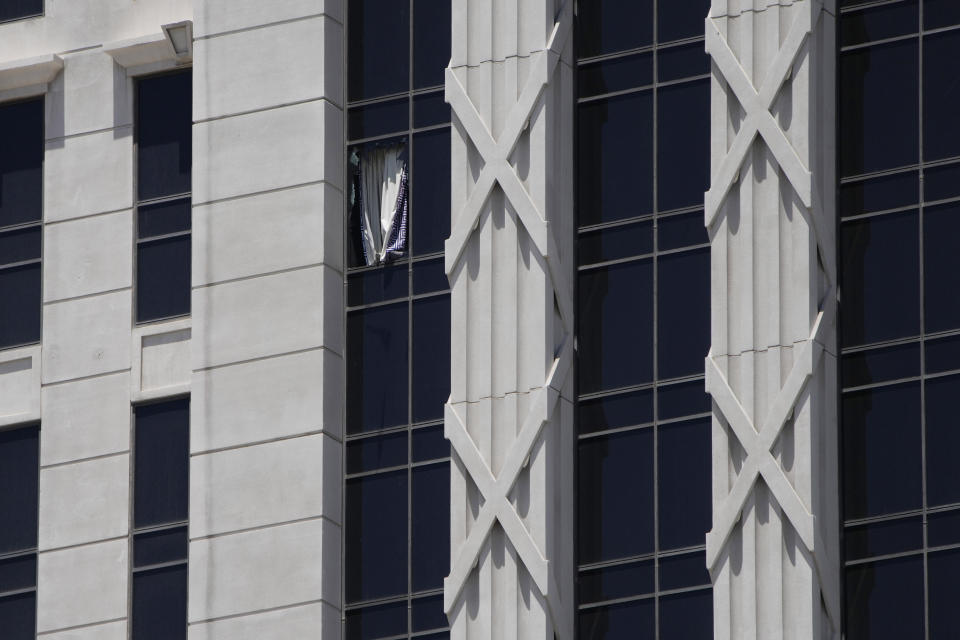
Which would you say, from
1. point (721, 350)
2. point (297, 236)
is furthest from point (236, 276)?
point (721, 350)

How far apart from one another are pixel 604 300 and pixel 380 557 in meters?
5.21

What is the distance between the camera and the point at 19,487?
4916 cm

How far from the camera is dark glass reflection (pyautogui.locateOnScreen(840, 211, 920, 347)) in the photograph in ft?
142

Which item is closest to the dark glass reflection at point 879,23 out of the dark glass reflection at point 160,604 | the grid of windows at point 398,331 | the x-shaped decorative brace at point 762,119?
the x-shaped decorative brace at point 762,119

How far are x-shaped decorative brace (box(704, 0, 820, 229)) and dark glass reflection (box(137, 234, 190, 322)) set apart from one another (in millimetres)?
9665

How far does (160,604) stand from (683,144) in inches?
437

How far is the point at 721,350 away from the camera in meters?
43.4

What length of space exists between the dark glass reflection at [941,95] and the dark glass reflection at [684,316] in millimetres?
3686

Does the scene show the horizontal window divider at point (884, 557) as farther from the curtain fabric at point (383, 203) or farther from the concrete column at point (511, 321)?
the curtain fabric at point (383, 203)

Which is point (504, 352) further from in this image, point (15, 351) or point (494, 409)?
point (15, 351)

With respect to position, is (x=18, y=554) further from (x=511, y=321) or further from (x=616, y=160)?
(x=616, y=160)

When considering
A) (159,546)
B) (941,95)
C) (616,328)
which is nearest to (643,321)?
(616,328)

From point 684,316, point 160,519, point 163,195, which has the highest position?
point 163,195

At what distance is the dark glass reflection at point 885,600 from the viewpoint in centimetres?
4197
